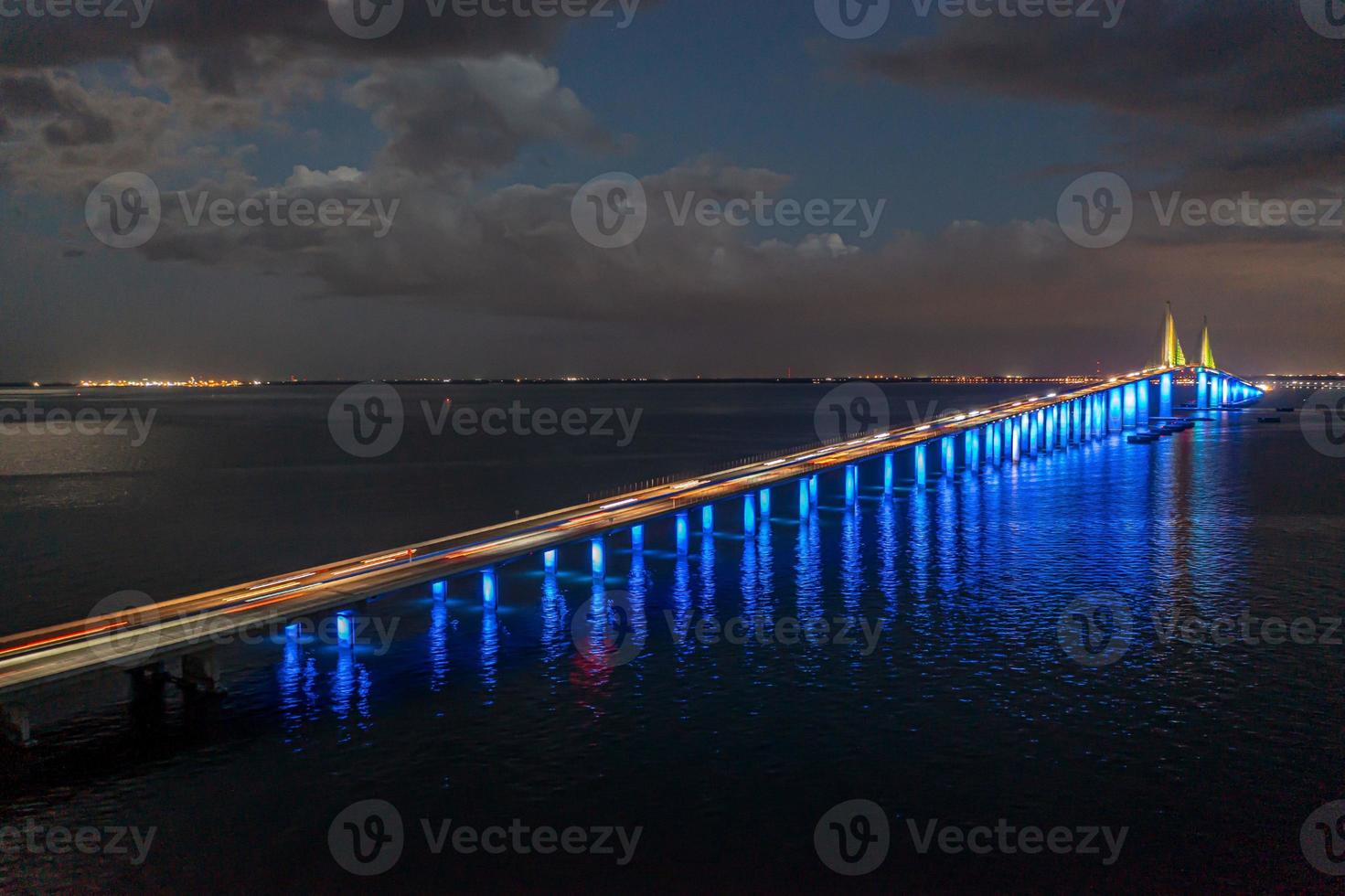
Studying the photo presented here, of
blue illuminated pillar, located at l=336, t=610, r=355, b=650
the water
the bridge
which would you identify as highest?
the bridge

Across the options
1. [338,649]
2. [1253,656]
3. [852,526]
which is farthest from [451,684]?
[852,526]

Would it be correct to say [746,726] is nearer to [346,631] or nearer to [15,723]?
[346,631]

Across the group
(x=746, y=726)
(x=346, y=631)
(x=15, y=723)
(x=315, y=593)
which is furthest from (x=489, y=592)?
(x=15, y=723)

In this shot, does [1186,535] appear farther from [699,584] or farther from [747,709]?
[747,709]

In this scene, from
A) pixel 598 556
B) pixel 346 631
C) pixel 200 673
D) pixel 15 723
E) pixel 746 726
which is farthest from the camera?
pixel 598 556

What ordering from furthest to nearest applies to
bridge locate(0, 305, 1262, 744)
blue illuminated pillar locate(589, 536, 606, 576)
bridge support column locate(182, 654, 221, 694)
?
1. blue illuminated pillar locate(589, 536, 606, 576)
2. bridge support column locate(182, 654, 221, 694)
3. bridge locate(0, 305, 1262, 744)

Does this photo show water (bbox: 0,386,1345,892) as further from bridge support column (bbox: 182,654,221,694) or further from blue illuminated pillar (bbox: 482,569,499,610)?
blue illuminated pillar (bbox: 482,569,499,610)

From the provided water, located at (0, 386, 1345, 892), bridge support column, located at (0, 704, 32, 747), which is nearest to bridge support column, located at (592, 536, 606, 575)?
water, located at (0, 386, 1345, 892)
